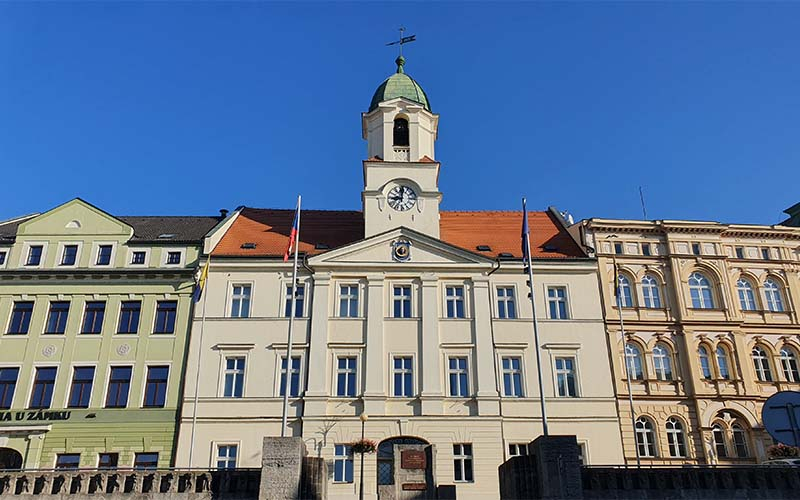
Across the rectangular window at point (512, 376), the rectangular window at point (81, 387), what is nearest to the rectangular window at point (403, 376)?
the rectangular window at point (512, 376)

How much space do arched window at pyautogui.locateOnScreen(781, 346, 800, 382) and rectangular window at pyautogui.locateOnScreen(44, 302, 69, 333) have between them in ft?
124

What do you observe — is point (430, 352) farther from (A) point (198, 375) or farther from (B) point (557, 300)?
(A) point (198, 375)

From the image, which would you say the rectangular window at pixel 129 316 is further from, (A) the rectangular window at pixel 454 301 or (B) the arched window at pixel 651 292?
(B) the arched window at pixel 651 292

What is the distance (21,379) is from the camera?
33219 millimetres

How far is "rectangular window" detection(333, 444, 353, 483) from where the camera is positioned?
31.2m

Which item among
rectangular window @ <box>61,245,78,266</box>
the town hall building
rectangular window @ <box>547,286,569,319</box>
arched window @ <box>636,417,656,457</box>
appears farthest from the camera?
rectangular window @ <box>61,245,78,266</box>

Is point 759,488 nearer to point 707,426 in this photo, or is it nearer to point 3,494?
point 707,426

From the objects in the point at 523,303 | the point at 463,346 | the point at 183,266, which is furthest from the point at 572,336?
the point at 183,266

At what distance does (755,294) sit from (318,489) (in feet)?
93.5

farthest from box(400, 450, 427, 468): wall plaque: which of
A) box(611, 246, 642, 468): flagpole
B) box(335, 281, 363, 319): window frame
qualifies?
box(611, 246, 642, 468): flagpole

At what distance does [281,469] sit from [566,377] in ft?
60.7

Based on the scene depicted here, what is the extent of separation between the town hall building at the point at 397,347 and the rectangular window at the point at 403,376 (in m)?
0.05

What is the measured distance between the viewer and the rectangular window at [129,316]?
34.7 m

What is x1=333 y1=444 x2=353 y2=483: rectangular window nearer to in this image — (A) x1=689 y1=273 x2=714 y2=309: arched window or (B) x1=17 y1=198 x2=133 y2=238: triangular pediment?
(B) x1=17 y1=198 x2=133 y2=238: triangular pediment
